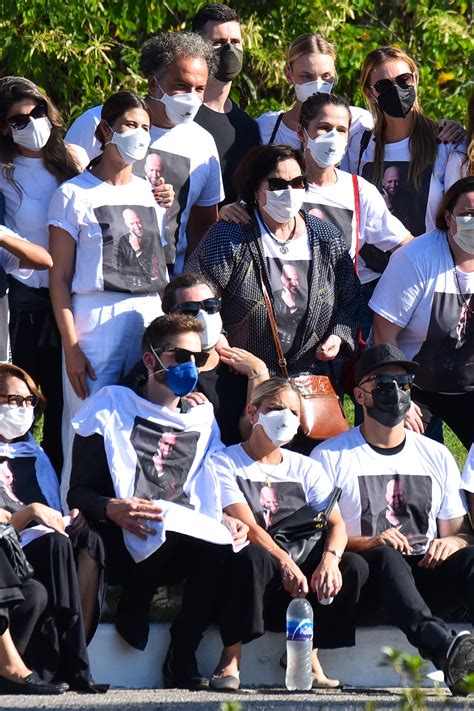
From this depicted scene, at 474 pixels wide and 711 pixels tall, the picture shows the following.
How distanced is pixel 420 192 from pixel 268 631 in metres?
2.49

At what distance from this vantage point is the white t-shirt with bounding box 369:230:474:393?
835 cm

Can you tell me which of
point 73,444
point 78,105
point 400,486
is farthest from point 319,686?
point 78,105

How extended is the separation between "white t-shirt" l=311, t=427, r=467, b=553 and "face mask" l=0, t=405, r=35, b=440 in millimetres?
1360

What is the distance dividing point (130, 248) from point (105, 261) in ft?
0.46

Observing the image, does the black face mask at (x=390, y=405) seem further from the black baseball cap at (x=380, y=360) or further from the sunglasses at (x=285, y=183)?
the sunglasses at (x=285, y=183)

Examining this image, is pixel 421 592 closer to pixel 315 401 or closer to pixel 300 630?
pixel 300 630

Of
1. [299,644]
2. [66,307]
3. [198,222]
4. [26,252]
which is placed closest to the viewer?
[299,644]

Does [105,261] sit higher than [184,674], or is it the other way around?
[105,261]

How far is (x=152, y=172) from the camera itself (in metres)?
8.37

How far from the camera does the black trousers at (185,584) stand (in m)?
7.44

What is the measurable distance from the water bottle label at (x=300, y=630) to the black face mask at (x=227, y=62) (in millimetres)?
3031

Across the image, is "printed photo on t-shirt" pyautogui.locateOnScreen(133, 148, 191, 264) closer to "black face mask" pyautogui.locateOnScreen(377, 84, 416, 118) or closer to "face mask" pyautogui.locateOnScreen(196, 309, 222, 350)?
"face mask" pyautogui.locateOnScreen(196, 309, 222, 350)

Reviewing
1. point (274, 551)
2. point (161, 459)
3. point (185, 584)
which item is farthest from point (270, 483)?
point (185, 584)

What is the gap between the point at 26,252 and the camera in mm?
7730
